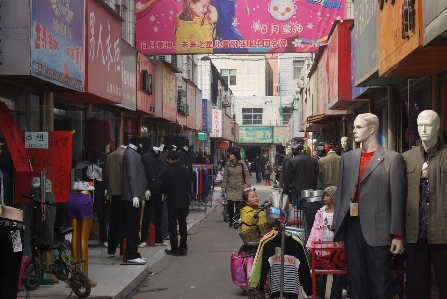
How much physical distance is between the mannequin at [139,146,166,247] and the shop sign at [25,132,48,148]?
4.50 metres

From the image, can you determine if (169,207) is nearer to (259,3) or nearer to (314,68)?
(259,3)

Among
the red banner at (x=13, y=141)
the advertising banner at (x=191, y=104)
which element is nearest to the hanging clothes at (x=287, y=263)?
the red banner at (x=13, y=141)

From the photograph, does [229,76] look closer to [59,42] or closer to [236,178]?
[236,178]

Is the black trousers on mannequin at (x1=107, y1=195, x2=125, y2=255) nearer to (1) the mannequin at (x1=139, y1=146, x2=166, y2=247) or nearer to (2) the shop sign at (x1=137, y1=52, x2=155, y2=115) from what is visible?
(1) the mannequin at (x1=139, y1=146, x2=166, y2=247)

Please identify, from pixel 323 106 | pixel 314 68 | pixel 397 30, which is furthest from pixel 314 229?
pixel 314 68

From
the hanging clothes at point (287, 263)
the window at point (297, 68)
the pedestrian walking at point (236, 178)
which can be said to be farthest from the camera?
the window at point (297, 68)

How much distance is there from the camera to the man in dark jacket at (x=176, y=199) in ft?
43.9

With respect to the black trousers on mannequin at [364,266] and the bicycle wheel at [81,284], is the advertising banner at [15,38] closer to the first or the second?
the bicycle wheel at [81,284]

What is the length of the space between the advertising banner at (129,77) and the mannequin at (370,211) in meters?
10.1

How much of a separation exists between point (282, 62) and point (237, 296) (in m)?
67.0

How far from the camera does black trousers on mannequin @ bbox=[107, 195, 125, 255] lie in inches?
475

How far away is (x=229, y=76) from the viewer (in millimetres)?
76438

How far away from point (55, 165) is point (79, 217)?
0.78 meters

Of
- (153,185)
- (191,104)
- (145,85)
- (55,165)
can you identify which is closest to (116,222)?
(153,185)
